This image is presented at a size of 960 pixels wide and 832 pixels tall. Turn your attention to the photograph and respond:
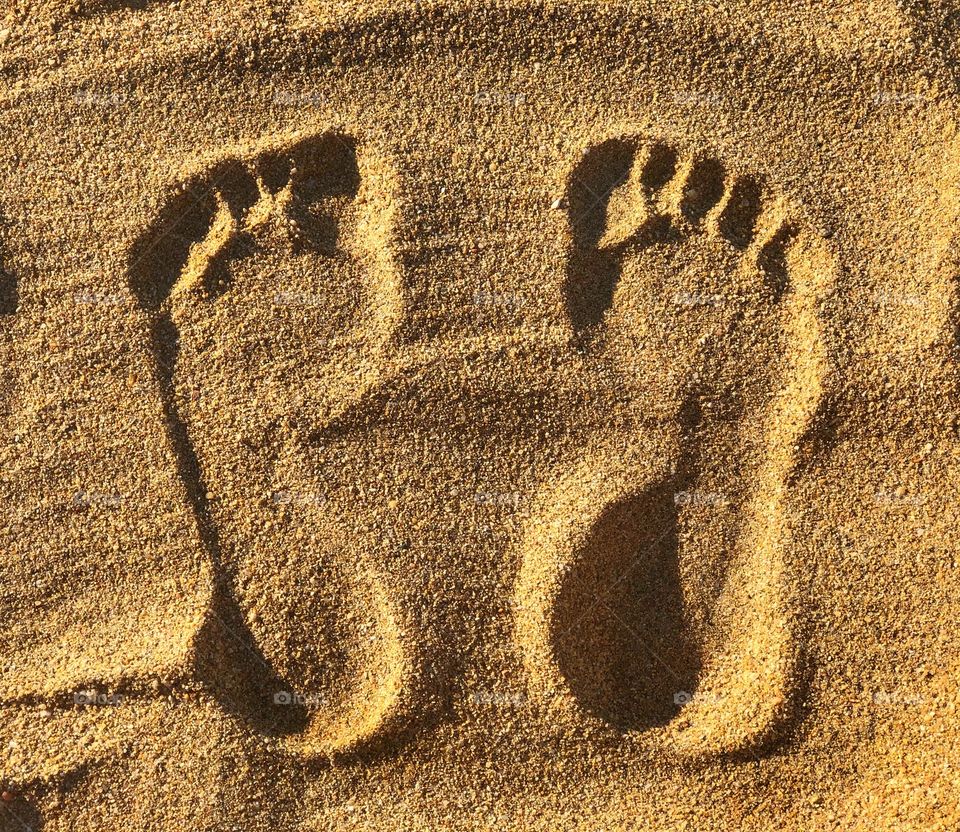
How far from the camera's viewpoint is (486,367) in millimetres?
1992

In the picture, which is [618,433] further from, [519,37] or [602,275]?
[519,37]

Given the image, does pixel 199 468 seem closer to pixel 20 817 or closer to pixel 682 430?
pixel 20 817

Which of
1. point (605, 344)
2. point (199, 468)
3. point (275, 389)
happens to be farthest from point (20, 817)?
point (605, 344)

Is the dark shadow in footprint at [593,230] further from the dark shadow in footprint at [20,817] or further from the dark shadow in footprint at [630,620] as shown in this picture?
the dark shadow in footprint at [20,817]

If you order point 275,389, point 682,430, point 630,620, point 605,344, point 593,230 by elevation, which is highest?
point 593,230

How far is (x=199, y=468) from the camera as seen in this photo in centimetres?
200

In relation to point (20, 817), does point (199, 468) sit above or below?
above

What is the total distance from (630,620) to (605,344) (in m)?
0.68

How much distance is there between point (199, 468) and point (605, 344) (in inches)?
40.9

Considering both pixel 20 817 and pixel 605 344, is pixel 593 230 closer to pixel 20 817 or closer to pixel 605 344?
pixel 605 344

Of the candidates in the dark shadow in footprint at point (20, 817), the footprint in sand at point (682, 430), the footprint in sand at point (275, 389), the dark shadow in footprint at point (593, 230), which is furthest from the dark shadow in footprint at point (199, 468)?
the dark shadow in footprint at point (593, 230)

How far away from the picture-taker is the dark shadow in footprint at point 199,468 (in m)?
1.97

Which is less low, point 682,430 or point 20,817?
point 682,430

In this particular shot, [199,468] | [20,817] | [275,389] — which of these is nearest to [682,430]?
[275,389]
